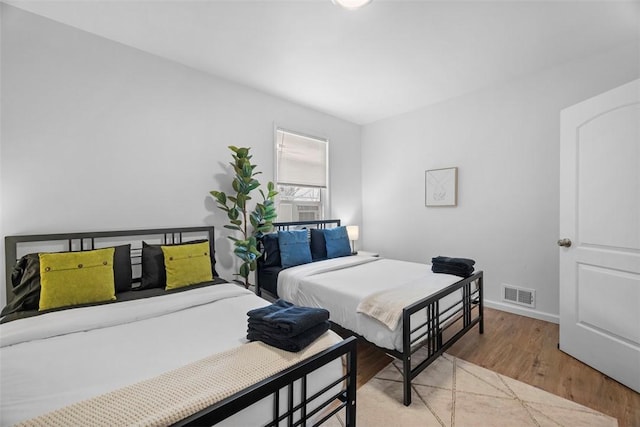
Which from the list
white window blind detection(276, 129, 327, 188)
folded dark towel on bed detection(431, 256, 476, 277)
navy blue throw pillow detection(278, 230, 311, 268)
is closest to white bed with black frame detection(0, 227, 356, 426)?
navy blue throw pillow detection(278, 230, 311, 268)

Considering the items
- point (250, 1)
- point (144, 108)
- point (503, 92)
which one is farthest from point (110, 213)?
point (503, 92)

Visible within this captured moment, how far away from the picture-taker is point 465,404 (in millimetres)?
1819

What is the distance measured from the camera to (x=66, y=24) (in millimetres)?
2295

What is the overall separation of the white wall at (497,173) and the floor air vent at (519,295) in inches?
2.1

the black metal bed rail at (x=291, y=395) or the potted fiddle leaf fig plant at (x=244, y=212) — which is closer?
the black metal bed rail at (x=291, y=395)

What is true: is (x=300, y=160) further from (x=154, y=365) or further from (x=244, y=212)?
(x=154, y=365)

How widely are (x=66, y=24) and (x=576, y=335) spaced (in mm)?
5030

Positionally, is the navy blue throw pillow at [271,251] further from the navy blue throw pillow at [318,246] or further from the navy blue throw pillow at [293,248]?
the navy blue throw pillow at [318,246]

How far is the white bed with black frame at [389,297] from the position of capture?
1899 millimetres

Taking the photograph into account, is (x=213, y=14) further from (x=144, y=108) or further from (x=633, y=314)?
(x=633, y=314)

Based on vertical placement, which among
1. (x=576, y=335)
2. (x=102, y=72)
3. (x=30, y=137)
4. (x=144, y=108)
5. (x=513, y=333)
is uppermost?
(x=102, y=72)

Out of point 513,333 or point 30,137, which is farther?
point 513,333

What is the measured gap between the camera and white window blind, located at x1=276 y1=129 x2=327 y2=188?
391cm

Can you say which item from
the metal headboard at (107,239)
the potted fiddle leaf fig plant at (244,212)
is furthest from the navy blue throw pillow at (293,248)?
the metal headboard at (107,239)
